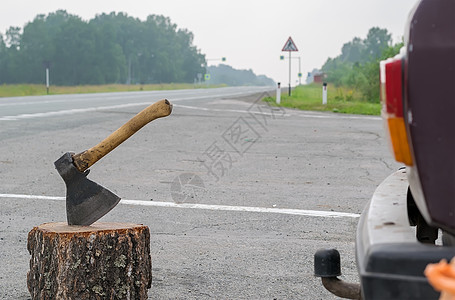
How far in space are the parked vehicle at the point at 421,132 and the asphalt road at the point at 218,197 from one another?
6.58ft

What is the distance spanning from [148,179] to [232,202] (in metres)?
1.63

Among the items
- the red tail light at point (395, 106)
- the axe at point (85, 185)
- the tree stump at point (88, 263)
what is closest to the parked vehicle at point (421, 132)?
the red tail light at point (395, 106)

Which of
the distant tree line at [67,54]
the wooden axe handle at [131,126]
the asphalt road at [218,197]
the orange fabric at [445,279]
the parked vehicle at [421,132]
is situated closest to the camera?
the orange fabric at [445,279]

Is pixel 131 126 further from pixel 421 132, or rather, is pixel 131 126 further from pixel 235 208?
pixel 235 208

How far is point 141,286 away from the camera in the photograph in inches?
134

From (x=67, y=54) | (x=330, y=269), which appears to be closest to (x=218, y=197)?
(x=330, y=269)

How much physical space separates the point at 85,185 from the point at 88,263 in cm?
51

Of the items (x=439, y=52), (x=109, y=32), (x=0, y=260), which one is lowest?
(x=0, y=260)

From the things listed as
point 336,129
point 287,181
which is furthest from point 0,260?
point 336,129

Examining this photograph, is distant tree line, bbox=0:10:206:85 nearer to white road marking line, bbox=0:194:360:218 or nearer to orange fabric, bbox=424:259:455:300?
white road marking line, bbox=0:194:360:218

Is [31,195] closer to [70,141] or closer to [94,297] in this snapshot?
[94,297]

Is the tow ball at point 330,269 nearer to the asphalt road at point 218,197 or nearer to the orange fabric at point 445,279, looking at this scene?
the orange fabric at point 445,279

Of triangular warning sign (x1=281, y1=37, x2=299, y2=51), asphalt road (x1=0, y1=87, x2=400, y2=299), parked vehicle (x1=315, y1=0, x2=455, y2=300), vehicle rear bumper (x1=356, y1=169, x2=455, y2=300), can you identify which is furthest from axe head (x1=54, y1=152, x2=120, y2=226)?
triangular warning sign (x1=281, y1=37, x2=299, y2=51)

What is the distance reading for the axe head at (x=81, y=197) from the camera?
11.7 feet
